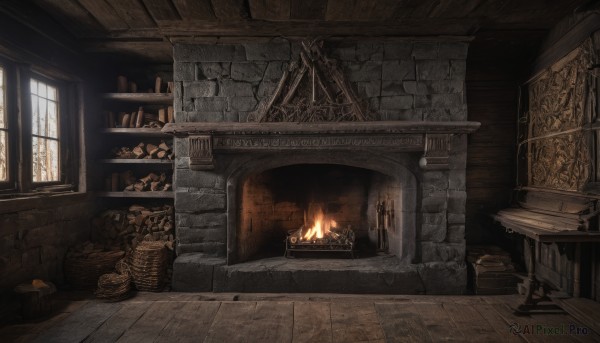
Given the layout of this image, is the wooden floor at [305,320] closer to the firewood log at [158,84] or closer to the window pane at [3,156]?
the window pane at [3,156]

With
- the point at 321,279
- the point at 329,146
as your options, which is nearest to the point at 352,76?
the point at 329,146

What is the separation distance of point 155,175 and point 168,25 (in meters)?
1.96

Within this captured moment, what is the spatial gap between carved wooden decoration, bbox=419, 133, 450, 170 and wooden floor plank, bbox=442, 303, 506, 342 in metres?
1.54

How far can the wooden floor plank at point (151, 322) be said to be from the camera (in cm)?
276

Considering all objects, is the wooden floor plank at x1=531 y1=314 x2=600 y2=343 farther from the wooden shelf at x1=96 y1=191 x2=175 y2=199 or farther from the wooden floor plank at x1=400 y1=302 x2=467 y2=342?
the wooden shelf at x1=96 y1=191 x2=175 y2=199

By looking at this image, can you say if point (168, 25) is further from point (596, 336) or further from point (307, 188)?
point (596, 336)

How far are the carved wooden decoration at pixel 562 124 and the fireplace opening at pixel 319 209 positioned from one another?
6.00 feet

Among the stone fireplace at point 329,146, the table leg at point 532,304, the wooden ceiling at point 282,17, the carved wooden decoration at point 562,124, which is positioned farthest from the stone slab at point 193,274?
the carved wooden decoration at point 562,124

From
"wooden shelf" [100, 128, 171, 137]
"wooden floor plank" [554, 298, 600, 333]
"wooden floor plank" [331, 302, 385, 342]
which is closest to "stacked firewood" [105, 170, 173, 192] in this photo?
"wooden shelf" [100, 128, 171, 137]

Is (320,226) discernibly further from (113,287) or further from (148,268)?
(113,287)

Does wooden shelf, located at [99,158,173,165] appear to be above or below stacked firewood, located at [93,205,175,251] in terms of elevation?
above

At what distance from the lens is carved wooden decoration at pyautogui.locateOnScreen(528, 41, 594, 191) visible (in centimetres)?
311

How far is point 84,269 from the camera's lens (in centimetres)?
371

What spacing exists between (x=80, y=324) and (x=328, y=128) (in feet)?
10.3
